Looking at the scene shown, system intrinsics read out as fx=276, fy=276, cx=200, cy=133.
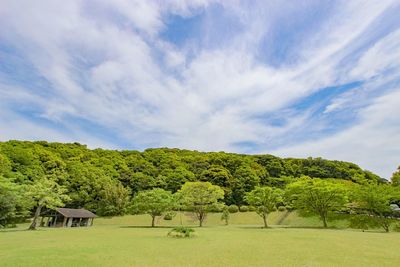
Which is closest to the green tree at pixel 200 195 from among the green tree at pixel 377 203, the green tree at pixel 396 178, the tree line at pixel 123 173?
the tree line at pixel 123 173

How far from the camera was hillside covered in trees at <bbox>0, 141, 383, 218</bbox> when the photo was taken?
144ft

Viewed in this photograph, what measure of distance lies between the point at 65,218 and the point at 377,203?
36.7 metres

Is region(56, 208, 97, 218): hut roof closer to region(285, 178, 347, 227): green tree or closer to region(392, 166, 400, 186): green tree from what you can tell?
region(285, 178, 347, 227): green tree

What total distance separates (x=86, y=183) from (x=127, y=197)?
7073 mm

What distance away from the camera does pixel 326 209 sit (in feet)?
107

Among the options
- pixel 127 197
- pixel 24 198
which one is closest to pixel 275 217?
pixel 127 197

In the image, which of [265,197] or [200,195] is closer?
[265,197]

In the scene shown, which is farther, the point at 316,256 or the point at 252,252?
the point at 252,252

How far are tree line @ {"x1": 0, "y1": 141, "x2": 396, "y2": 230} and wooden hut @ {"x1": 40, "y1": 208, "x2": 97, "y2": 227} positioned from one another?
2.14 m

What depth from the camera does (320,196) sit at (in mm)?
32656

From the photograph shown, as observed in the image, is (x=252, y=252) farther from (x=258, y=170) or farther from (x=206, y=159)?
(x=206, y=159)

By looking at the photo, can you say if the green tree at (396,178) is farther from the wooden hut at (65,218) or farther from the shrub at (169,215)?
the wooden hut at (65,218)

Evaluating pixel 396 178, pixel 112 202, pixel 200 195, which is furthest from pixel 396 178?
pixel 112 202

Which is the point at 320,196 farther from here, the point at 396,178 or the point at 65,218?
the point at 65,218
